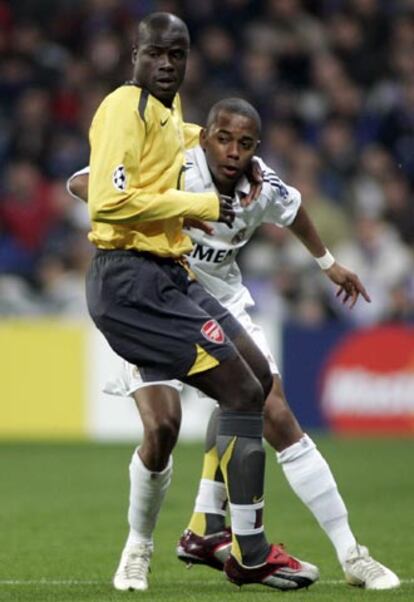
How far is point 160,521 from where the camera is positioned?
31.9 ft

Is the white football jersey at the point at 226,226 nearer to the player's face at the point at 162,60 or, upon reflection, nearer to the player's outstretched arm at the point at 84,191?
the player's outstretched arm at the point at 84,191

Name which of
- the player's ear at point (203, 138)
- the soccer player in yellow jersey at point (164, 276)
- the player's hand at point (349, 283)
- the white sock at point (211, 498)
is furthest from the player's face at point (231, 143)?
the white sock at point (211, 498)

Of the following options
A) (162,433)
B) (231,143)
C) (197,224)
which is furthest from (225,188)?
(162,433)

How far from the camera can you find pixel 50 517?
991cm

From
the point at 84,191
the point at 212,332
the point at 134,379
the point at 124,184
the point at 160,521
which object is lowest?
the point at 160,521

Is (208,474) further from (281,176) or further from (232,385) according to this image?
(281,176)

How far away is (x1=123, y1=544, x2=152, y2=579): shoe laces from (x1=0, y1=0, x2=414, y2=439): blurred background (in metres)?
8.53

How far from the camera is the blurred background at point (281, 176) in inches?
617

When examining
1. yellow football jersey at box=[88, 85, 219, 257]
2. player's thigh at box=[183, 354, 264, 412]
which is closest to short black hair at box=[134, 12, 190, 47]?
yellow football jersey at box=[88, 85, 219, 257]

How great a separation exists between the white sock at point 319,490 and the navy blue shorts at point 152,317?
0.76 m

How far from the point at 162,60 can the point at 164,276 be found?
0.84 meters

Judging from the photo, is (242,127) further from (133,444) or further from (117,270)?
(133,444)

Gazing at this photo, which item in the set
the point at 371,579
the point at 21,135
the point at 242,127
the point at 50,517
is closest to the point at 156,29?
the point at 242,127

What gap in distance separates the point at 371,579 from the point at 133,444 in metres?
8.96
